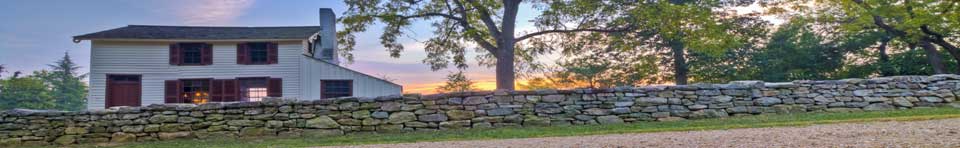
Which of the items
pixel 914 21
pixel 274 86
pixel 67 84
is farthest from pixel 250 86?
pixel 67 84

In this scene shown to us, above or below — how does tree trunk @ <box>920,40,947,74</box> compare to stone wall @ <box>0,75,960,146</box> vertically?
above

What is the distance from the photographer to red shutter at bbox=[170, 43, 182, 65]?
1916 cm

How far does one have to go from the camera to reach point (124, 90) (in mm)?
19047

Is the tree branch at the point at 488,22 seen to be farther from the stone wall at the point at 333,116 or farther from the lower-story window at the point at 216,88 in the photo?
the lower-story window at the point at 216,88

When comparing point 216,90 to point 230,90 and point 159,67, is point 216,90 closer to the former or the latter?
point 230,90

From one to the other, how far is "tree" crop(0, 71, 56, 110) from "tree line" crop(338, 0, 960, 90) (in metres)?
28.4

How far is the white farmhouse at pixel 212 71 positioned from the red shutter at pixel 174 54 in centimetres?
1

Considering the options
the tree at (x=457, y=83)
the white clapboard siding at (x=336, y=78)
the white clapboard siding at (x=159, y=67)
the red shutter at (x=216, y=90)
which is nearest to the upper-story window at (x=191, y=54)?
the white clapboard siding at (x=159, y=67)

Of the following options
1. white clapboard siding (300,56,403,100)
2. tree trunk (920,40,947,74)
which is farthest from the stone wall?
tree trunk (920,40,947,74)

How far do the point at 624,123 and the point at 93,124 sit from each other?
9.33 m

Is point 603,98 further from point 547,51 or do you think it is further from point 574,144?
point 547,51

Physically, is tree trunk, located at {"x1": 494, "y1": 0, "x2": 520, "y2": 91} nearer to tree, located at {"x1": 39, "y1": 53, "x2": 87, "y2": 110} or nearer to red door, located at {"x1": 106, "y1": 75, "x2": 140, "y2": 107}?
red door, located at {"x1": 106, "y1": 75, "x2": 140, "y2": 107}

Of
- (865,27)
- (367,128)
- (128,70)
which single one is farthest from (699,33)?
(128,70)

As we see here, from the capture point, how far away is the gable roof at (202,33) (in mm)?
18906
